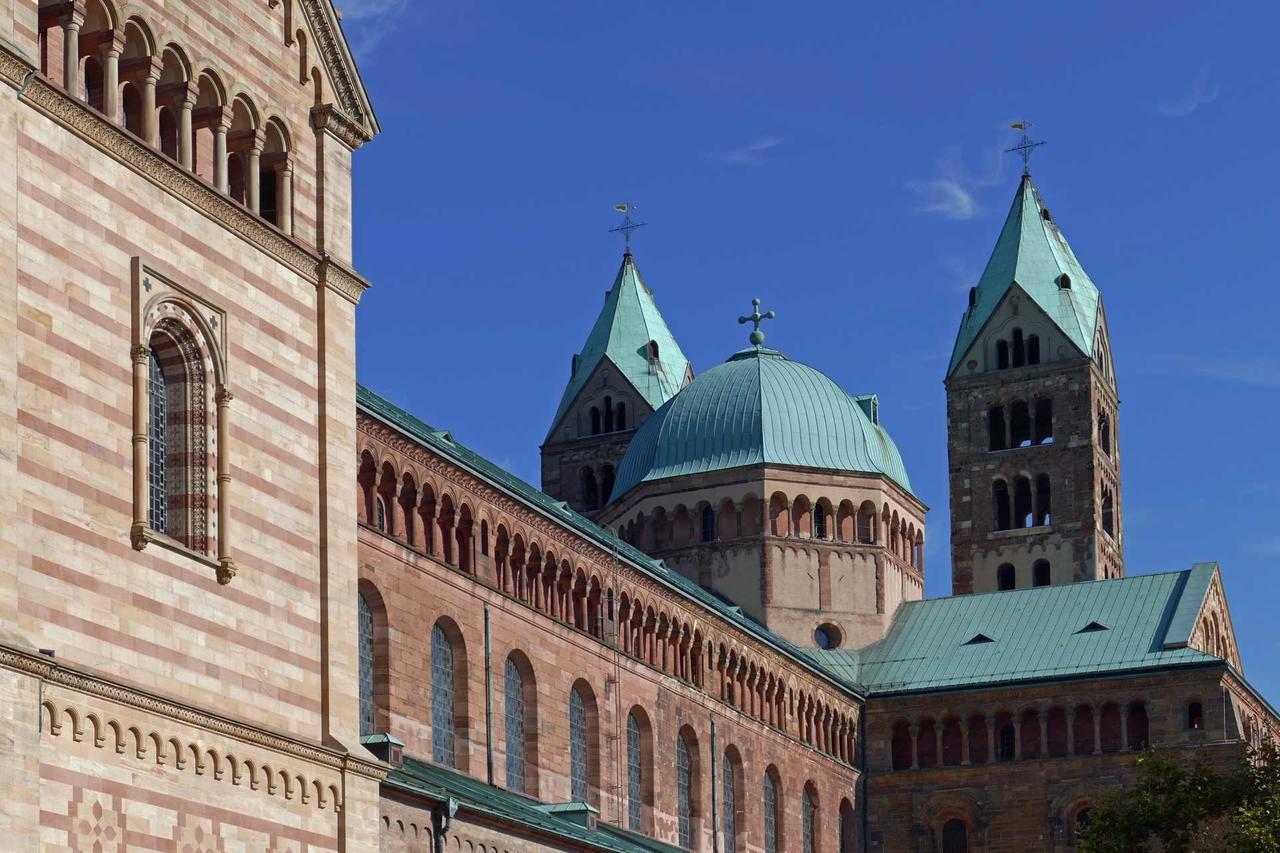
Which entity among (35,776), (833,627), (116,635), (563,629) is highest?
(833,627)

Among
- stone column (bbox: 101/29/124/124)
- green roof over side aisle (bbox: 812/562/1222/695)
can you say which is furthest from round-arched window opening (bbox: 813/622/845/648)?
stone column (bbox: 101/29/124/124)

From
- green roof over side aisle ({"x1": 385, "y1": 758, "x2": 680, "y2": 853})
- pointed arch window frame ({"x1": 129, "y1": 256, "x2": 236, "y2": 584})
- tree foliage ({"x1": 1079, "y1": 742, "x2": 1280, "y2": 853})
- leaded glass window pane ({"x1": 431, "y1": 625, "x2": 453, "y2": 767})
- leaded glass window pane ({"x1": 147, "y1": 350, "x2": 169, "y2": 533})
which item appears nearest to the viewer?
pointed arch window frame ({"x1": 129, "y1": 256, "x2": 236, "y2": 584})

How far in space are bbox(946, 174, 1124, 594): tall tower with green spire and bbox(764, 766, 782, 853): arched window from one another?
2415 cm

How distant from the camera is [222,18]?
3366 cm

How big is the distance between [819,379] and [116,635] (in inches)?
2390

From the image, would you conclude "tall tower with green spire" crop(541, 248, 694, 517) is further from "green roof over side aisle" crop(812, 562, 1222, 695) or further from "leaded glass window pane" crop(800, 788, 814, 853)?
"leaded glass window pane" crop(800, 788, 814, 853)

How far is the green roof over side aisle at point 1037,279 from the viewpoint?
98062 mm

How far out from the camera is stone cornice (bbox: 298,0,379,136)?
36156 millimetres

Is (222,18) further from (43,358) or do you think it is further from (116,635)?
(116,635)

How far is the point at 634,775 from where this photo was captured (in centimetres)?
6456

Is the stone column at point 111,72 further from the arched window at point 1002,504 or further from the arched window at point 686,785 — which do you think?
the arched window at point 1002,504

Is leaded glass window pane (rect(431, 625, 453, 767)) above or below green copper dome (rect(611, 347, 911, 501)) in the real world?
below

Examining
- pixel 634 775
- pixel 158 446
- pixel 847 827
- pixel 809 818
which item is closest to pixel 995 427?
pixel 847 827

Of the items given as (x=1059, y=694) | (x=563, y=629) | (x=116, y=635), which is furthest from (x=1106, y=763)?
(x=116, y=635)
